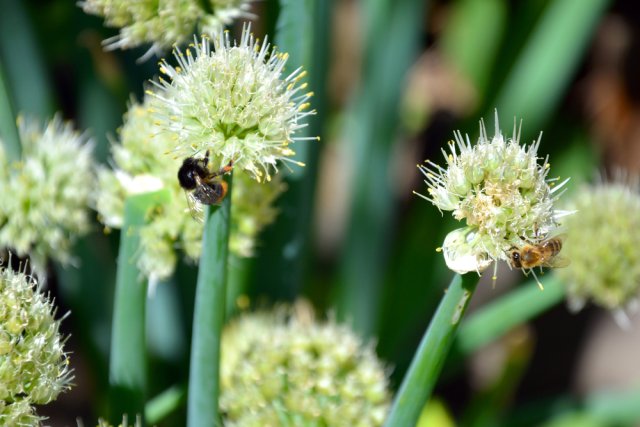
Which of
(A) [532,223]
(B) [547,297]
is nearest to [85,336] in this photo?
(B) [547,297]

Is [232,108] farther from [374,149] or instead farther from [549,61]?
[549,61]

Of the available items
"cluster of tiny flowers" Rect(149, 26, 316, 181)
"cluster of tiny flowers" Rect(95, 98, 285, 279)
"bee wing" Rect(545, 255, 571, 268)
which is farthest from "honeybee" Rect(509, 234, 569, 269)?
"cluster of tiny flowers" Rect(95, 98, 285, 279)

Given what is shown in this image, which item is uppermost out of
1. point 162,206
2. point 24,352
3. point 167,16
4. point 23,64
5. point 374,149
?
point 23,64

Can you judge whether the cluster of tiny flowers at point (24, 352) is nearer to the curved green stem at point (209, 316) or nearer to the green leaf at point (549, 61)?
the curved green stem at point (209, 316)

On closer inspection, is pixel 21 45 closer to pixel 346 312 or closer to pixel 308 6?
pixel 308 6

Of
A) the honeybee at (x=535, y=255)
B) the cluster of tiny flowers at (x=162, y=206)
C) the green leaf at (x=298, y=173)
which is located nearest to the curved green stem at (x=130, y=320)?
the cluster of tiny flowers at (x=162, y=206)

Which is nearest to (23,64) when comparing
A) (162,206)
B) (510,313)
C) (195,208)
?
(162,206)
